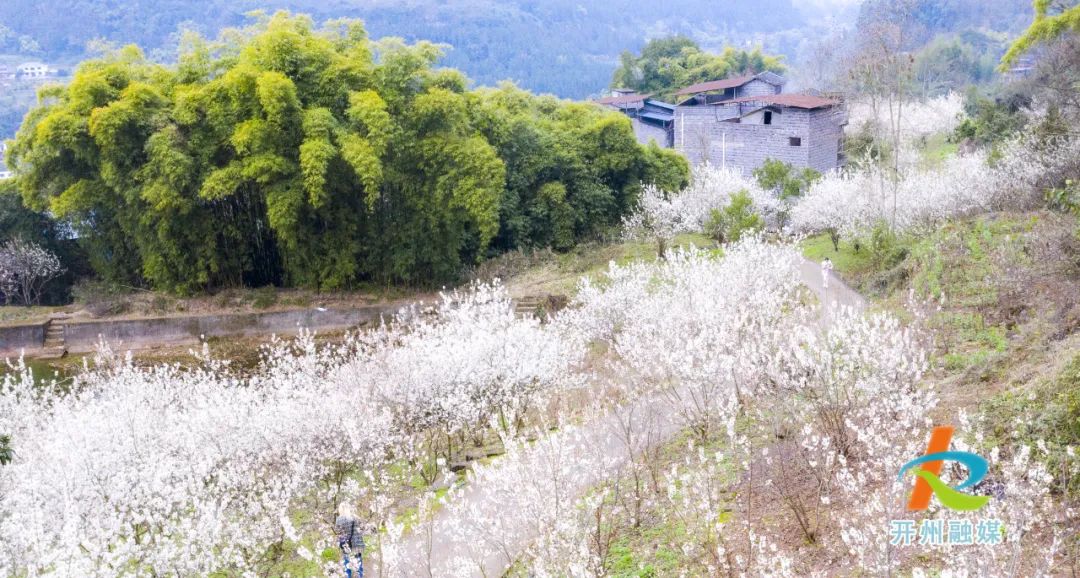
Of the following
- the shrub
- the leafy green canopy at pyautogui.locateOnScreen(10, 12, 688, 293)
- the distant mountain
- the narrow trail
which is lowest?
the narrow trail

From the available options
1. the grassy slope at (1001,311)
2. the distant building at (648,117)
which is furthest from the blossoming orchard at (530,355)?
the distant building at (648,117)

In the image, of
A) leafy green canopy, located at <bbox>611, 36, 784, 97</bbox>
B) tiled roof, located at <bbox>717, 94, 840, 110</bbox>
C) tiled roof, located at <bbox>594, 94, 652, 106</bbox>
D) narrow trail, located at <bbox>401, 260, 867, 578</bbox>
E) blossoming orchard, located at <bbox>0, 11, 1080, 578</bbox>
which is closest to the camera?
blossoming orchard, located at <bbox>0, 11, 1080, 578</bbox>

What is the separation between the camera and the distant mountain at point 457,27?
101 meters

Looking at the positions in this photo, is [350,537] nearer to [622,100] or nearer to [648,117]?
[648,117]

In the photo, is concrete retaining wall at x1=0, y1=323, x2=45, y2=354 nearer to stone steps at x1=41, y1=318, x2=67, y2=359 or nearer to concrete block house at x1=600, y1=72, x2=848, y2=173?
stone steps at x1=41, y1=318, x2=67, y2=359

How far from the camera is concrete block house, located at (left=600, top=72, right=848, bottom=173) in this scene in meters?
35.8

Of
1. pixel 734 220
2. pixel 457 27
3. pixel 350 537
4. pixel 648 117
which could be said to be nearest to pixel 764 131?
pixel 648 117

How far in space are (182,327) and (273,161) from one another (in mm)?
6265

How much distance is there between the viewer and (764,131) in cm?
3675

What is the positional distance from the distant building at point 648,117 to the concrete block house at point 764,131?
7.49 feet

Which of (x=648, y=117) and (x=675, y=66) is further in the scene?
(x=675, y=66)

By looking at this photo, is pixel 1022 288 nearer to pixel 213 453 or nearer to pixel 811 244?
pixel 213 453

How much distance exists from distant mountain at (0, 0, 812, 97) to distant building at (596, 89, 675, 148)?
45.0 meters

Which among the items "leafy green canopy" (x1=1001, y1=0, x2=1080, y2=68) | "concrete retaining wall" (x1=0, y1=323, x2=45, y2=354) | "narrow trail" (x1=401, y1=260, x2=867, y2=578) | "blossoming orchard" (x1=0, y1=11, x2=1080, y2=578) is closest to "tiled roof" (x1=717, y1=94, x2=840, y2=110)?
"blossoming orchard" (x1=0, y1=11, x2=1080, y2=578)
